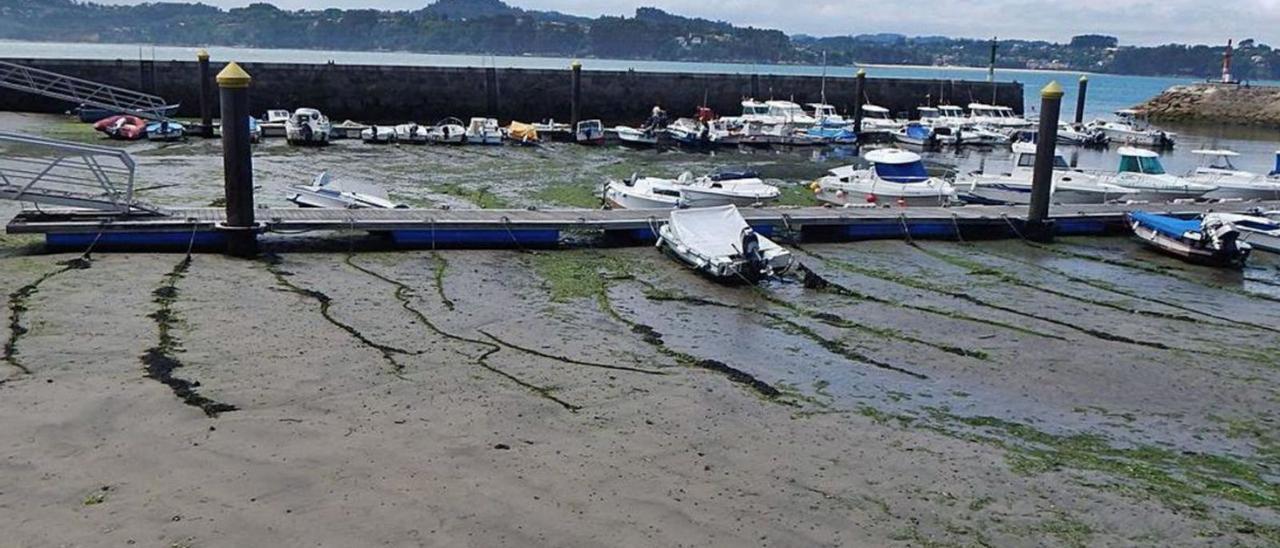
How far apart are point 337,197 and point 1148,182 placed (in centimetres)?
2118

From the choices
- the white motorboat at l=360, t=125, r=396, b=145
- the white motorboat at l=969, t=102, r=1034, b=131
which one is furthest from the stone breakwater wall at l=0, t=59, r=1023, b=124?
the white motorboat at l=360, t=125, r=396, b=145

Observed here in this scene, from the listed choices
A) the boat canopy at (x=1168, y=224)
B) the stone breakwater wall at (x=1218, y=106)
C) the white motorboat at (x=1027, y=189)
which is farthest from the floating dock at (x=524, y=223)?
the stone breakwater wall at (x=1218, y=106)

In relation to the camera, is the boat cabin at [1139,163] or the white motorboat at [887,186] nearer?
the white motorboat at [887,186]

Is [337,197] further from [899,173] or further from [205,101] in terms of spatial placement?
[205,101]

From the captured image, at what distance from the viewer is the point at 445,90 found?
50.2m

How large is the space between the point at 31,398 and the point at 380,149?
28548mm

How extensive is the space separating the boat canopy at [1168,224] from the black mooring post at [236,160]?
56.6 ft

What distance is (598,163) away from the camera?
3594cm

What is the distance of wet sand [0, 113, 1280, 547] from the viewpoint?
7.83 metres

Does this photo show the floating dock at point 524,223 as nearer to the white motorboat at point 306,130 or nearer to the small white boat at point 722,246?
the small white boat at point 722,246

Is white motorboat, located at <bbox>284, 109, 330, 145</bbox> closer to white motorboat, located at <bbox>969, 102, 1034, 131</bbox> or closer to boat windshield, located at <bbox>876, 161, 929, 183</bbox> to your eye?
boat windshield, located at <bbox>876, 161, 929, 183</bbox>

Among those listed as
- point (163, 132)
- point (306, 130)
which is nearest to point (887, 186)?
point (306, 130)

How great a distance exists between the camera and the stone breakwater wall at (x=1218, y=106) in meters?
71.4

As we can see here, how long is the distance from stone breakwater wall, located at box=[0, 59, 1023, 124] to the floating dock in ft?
93.3
